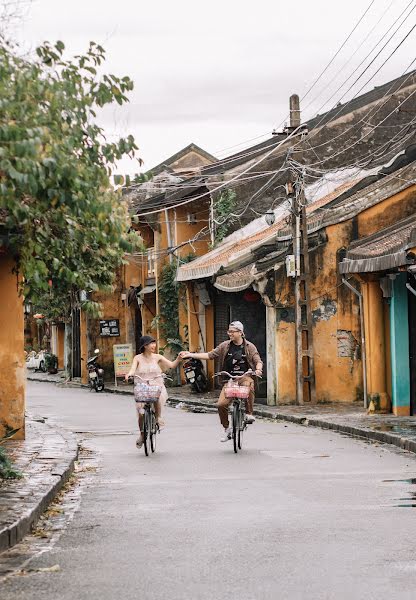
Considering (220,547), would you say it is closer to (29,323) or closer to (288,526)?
(288,526)

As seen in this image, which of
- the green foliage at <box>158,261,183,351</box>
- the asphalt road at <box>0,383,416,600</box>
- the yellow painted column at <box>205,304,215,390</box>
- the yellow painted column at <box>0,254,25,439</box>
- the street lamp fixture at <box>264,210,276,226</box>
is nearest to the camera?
the asphalt road at <box>0,383,416,600</box>

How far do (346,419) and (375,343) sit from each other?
2.05m

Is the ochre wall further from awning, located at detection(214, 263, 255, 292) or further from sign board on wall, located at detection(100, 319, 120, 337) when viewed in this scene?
sign board on wall, located at detection(100, 319, 120, 337)

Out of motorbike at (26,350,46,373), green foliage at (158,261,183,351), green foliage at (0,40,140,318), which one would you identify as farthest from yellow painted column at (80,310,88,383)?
green foliage at (0,40,140,318)

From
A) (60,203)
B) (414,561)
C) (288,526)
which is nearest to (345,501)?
(288,526)

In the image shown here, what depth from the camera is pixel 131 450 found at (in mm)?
18375

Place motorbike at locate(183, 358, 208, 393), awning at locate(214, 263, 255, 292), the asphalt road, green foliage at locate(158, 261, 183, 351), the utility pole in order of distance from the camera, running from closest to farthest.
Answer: the asphalt road
the utility pole
awning at locate(214, 263, 255, 292)
motorbike at locate(183, 358, 208, 393)
green foliage at locate(158, 261, 183, 351)

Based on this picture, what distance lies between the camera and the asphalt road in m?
7.64

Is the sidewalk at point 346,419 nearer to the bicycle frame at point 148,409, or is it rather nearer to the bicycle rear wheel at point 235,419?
the bicycle rear wheel at point 235,419

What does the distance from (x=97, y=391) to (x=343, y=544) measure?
34.4 m

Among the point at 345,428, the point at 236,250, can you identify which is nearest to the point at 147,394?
the point at 345,428

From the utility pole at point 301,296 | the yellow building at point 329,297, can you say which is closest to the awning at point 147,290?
the yellow building at point 329,297

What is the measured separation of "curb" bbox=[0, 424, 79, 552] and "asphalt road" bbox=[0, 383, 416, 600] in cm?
37

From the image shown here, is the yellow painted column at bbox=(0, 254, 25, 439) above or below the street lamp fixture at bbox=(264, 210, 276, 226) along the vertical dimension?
below
